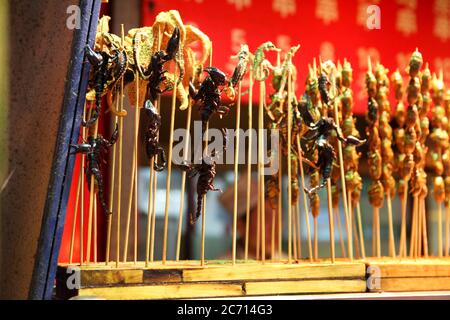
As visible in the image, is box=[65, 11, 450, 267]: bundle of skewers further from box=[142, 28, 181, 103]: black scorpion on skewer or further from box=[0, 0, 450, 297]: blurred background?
box=[0, 0, 450, 297]: blurred background

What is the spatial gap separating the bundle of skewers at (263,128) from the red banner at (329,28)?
50 cm

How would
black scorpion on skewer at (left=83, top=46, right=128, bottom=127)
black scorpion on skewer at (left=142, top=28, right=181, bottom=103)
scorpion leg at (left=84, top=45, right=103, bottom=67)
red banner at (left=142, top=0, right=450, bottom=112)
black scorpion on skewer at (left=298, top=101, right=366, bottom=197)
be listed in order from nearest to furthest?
scorpion leg at (left=84, top=45, right=103, bottom=67), black scorpion on skewer at (left=83, top=46, right=128, bottom=127), black scorpion on skewer at (left=142, top=28, right=181, bottom=103), black scorpion on skewer at (left=298, top=101, right=366, bottom=197), red banner at (left=142, top=0, right=450, bottom=112)

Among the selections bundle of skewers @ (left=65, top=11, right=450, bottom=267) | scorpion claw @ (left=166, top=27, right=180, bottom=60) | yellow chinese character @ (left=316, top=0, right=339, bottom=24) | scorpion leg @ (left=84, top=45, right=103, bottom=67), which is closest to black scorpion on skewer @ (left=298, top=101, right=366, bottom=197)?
bundle of skewers @ (left=65, top=11, right=450, bottom=267)

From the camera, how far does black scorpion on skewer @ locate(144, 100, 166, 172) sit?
2367mm

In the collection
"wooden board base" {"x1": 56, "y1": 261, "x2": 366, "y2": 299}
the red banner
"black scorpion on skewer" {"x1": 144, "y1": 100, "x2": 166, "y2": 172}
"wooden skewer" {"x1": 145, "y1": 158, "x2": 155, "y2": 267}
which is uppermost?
the red banner

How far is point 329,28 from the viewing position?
11.9ft

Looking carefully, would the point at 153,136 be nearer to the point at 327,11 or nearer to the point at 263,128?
the point at 263,128

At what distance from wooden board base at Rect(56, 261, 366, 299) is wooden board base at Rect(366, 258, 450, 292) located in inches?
2.2

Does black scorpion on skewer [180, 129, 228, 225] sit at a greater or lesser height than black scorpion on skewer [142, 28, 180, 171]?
lesser

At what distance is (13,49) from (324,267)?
1.45 m

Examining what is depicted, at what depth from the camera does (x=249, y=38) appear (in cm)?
343

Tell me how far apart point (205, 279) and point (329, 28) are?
1833 mm
